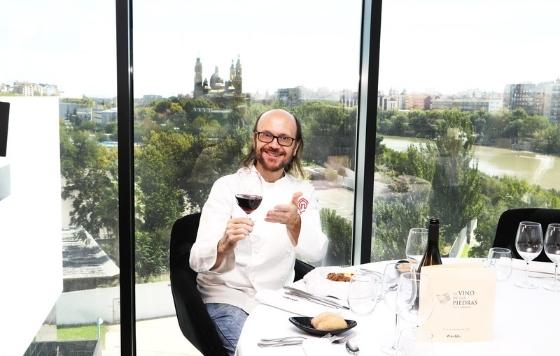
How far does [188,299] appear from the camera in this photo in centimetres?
192

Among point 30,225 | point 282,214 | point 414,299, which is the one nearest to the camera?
point 414,299

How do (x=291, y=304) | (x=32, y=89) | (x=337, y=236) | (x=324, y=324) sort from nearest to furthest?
(x=324, y=324), (x=291, y=304), (x=32, y=89), (x=337, y=236)

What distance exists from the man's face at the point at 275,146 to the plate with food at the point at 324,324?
38.6 inches

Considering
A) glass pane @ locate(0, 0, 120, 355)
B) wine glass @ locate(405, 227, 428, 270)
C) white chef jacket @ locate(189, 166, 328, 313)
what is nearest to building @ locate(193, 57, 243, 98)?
glass pane @ locate(0, 0, 120, 355)

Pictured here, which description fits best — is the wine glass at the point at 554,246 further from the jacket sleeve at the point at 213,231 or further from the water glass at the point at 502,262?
the jacket sleeve at the point at 213,231

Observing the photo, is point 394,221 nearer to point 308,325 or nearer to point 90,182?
point 90,182

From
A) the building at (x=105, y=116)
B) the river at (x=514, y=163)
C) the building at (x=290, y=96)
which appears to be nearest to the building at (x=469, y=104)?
the river at (x=514, y=163)

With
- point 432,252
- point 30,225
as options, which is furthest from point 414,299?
point 30,225

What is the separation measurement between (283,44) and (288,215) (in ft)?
4.03

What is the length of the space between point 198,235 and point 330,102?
124 centimetres

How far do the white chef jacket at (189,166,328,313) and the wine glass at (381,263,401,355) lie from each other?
28.8 inches

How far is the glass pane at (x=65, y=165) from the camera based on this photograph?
2709 millimetres

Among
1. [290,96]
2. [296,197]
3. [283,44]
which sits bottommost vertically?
[296,197]

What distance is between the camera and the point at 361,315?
148cm
